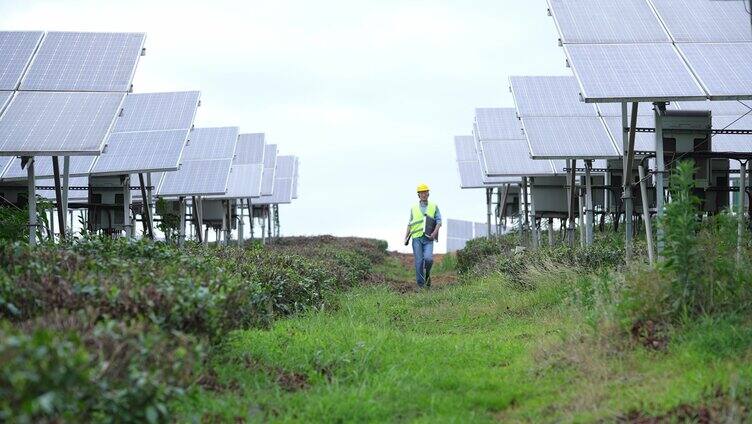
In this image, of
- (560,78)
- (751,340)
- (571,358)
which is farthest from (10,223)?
(560,78)

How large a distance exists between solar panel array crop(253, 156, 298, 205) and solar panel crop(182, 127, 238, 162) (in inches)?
380

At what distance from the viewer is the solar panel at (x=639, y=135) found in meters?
17.9

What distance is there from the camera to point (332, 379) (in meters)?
8.12

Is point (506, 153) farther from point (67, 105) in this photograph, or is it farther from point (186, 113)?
point (67, 105)

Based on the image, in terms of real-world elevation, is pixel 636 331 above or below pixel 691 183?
below

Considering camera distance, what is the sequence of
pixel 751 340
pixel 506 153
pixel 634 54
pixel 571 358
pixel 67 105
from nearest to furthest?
pixel 751 340, pixel 571 358, pixel 634 54, pixel 67 105, pixel 506 153

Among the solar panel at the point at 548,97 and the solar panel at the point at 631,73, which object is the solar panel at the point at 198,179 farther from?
the solar panel at the point at 631,73

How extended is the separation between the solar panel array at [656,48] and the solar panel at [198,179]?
505 inches

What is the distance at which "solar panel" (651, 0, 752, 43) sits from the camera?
13.2 metres

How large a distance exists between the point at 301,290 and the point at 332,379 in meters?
4.95

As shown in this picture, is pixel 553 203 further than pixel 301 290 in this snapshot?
Yes

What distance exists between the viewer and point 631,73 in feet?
39.2

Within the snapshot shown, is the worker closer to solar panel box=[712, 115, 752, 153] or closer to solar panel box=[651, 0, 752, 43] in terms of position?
solar panel box=[712, 115, 752, 153]

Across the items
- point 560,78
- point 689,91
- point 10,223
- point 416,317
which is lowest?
point 416,317
